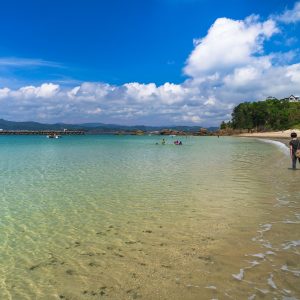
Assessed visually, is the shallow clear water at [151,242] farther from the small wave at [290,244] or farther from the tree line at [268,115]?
Result: the tree line at [268,115]

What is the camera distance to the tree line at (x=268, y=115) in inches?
6585

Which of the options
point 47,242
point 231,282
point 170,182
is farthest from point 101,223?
point 170,182

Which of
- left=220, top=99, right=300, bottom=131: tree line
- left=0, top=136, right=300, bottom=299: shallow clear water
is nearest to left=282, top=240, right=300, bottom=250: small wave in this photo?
left=0, top=136, right=300, bottom=299: shallow clear water

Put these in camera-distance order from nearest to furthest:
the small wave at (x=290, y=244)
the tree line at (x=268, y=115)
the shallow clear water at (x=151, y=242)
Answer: the shallow clear water at (x=151, y=242) → the small wave at (x=290, y=244) → the tree line at (x=268, y=115)

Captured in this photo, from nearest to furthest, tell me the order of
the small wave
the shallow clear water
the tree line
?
the shallow clear water
the small wave
the tree line

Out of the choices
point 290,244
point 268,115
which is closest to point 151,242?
point 290,244

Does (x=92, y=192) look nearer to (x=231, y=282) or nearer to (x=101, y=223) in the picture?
(x=101, y=223)

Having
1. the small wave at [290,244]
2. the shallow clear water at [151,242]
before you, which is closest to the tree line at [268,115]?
the shallow clear water at [151,242]

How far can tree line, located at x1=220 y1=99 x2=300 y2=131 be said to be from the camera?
549ft

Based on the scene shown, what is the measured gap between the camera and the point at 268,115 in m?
176

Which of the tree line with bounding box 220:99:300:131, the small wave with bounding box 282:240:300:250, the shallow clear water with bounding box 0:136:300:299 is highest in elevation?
the tree line with bounding box 220:99:300:131

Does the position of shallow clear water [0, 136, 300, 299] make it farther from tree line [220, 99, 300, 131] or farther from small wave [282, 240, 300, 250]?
tree line [220, 99, 300, 131]

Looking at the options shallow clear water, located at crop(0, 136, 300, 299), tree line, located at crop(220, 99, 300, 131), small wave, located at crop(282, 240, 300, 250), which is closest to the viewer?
shallow clear water, located at crop(0, 136, 300, 299)

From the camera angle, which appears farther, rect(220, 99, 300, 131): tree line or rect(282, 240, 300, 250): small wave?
rect(220, 99, 300, 131): tree line
